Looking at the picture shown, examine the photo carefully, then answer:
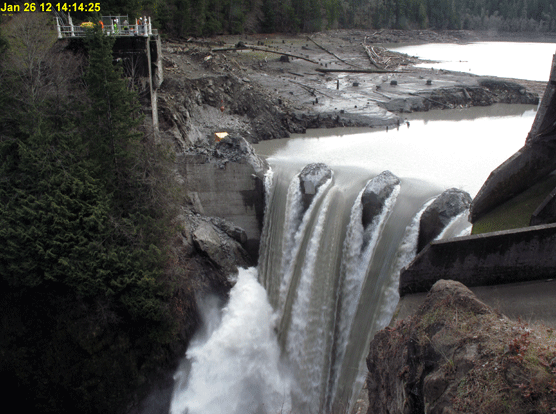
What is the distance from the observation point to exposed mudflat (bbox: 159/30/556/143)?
27641 millimetres

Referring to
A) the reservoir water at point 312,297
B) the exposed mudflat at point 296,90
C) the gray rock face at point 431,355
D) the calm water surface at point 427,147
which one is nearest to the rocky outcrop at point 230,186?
the reservoir water at point 312,297

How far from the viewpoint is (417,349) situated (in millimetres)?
7523

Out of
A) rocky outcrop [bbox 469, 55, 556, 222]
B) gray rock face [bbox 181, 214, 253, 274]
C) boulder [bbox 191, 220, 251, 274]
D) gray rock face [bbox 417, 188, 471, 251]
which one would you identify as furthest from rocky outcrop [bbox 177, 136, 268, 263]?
rocky outcrop [bbox 469, 55, 556, 222]

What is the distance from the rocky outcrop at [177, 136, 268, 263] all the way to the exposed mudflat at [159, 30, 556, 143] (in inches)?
175

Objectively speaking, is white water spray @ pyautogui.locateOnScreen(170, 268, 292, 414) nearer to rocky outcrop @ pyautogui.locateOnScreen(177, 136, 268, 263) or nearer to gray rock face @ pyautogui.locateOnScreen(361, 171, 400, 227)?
rocky outcrop @ pyautogui.locateOnScreen(177, 136, 268, 263)

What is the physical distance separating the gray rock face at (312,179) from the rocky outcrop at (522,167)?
6.94 m

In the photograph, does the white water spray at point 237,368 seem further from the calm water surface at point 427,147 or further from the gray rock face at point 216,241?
the calm water surface at point 427,147

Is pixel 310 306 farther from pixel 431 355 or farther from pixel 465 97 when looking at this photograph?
pixel 465 97

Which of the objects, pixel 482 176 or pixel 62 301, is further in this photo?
pixel 482 176

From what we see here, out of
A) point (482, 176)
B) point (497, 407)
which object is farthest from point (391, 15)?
point (497, 407)

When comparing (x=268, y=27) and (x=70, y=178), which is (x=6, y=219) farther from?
(x=268, y=27)

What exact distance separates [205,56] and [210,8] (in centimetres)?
3469

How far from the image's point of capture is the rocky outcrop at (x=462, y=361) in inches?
218

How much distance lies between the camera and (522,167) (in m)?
13.6
